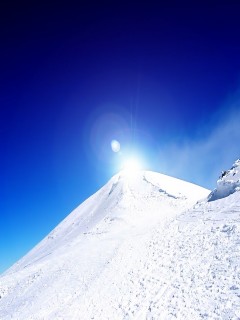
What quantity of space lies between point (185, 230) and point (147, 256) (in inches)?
159

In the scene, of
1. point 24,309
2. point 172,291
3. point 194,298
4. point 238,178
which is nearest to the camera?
point 194,298

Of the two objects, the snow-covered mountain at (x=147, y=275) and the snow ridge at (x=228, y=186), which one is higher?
the snow ridge at (x=228, y=186)

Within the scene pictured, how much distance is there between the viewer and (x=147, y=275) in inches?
719

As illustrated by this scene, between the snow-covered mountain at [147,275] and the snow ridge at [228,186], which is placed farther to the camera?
the snow ridge at [228,186]

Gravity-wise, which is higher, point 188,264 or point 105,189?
point 105,189

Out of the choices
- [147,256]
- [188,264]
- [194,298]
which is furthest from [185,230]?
[194,298]

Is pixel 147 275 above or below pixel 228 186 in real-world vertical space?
below

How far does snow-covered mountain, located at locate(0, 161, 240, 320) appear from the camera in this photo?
44.5 ft

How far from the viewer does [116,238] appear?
3119 cm

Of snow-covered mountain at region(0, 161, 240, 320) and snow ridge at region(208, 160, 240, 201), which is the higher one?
snow ridge at region(208, 160, 240, 201)

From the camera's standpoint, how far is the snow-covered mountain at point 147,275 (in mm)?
13578

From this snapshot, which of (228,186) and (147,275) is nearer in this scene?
(147,275)

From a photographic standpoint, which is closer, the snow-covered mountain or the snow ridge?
the snow-covered mountain

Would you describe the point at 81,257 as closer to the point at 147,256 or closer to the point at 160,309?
the point at 147,256
